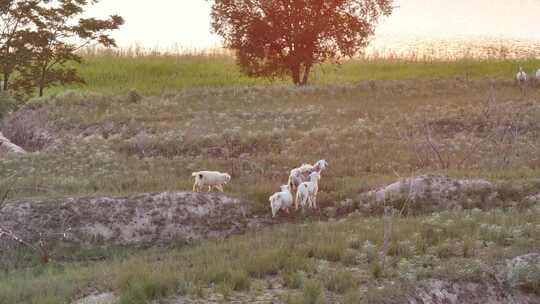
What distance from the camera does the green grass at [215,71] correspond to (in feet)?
145

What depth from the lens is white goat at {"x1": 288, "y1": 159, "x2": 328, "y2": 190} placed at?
18766mm

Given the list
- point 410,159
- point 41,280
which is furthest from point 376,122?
point 41,280

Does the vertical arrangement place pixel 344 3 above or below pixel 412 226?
above

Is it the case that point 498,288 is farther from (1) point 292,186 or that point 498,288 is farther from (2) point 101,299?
(1) point 292,186

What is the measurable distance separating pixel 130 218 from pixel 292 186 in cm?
403

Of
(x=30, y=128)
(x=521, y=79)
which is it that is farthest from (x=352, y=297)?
(x=521, y=79)

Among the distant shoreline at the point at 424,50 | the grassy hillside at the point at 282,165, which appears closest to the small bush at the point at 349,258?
the grassy hillside at the point at 282,165

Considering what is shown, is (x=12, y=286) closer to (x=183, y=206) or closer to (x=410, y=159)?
(x=183, y=206)

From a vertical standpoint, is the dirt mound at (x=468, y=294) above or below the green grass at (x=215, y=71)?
below

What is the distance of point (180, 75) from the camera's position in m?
47.6

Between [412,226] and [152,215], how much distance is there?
19.0 feet

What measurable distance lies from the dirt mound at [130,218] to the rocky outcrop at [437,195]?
294cm

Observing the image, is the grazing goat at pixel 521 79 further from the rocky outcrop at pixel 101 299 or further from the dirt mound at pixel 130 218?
the rocky outcrop at pixel 101 299

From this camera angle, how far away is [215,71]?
4969 centimetres
